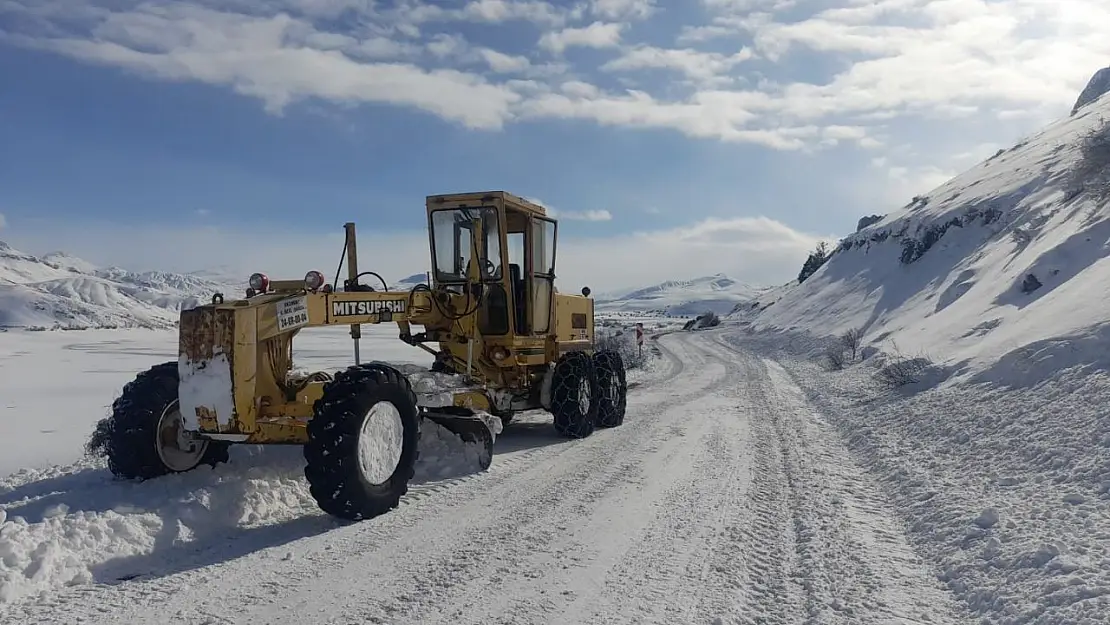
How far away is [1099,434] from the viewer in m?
5.98

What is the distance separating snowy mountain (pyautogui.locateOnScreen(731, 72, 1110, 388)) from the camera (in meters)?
9.94

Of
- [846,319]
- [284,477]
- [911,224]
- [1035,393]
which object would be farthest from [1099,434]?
[911,224]

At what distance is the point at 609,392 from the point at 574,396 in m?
1.10

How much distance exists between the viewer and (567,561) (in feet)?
15.6

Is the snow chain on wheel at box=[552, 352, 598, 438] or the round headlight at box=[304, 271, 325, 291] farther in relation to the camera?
the snow chain on wheel at box=[552, 352, 598, 438]

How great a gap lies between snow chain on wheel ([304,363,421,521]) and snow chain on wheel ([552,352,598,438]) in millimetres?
3900

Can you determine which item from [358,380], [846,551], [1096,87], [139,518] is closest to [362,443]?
[358,380]

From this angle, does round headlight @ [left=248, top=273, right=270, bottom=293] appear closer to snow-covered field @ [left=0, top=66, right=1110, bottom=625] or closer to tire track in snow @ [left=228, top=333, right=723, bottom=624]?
snow-covered field @ [left=0, top=66, right=1110, bottom=625]

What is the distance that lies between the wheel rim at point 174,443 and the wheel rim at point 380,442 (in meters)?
1.68

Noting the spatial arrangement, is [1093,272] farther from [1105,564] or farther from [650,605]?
[650,605]

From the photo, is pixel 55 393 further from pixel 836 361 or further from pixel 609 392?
pixel 836 361

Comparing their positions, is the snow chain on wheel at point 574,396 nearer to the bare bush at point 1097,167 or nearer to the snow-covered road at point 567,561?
the snow-covered road at point 567,561

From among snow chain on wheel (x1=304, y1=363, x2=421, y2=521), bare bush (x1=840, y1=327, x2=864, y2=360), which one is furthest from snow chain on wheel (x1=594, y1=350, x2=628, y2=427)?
bare bush (x1=840, y1=327, x2=864, y2=360)

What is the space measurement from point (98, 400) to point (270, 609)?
12772 millimetres
